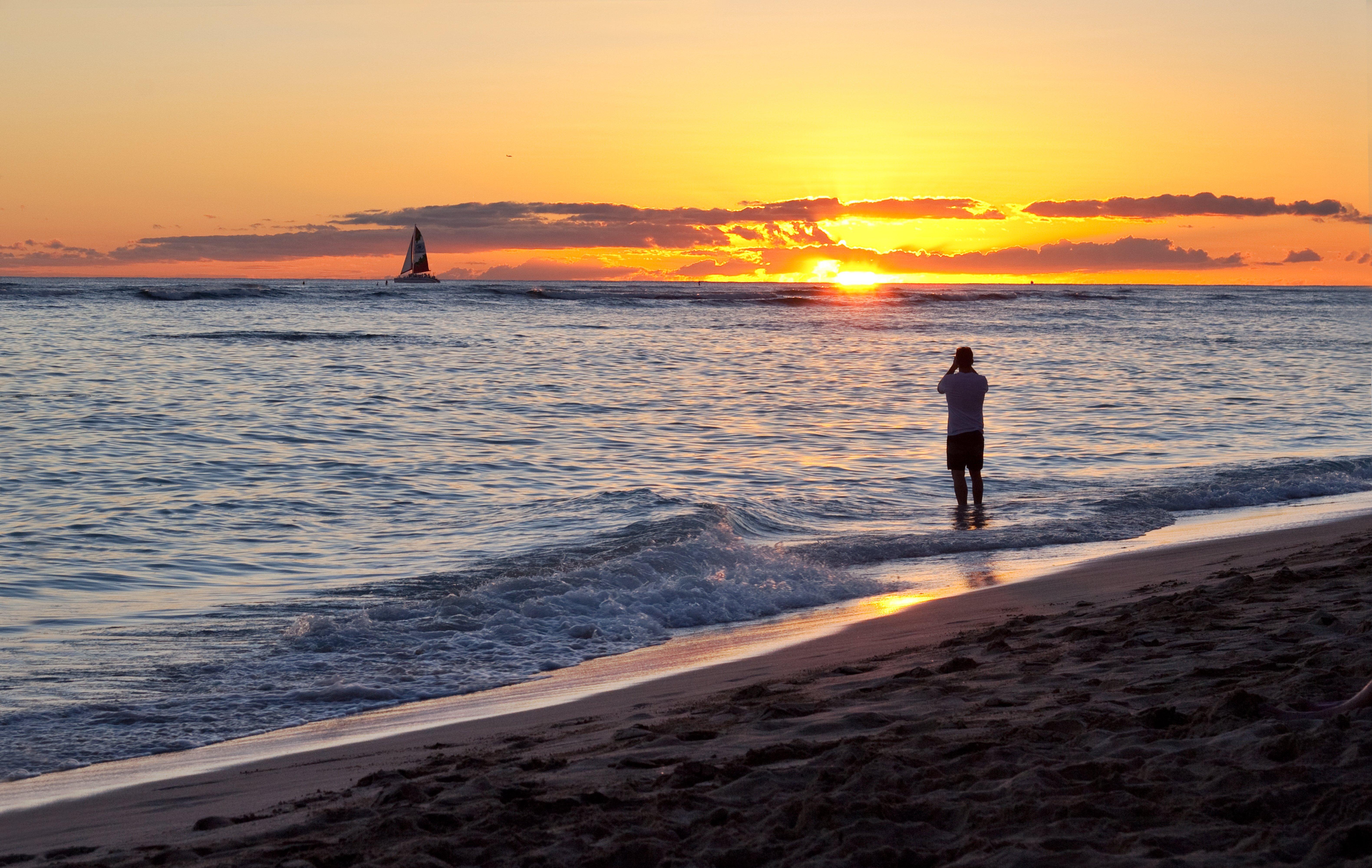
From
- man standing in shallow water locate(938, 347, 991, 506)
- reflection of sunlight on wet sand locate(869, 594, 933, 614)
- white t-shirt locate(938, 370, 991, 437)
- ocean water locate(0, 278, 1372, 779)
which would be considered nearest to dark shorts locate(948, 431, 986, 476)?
man standing in shallow water locate(938, 347, 991, 506)

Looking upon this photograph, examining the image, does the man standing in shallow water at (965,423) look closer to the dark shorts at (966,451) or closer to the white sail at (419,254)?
the dark shorts at (966,451)

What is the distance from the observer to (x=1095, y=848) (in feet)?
9.09

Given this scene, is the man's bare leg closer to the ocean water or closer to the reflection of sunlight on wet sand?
the ocean water

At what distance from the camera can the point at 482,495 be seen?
11.4m

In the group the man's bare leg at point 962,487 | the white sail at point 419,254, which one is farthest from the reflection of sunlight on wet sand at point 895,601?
the white sail at point 419,254

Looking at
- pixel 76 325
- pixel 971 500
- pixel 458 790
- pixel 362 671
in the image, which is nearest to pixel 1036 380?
pixel 971 500

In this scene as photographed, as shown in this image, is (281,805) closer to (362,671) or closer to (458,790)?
(458,790)

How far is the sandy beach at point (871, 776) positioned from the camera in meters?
2.90

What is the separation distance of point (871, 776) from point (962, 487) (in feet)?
28.1

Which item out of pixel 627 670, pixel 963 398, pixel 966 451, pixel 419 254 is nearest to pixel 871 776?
pixel 627 670

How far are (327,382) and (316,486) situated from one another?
11.3 meters

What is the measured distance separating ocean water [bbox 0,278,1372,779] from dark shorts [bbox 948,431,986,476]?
49 centimetres

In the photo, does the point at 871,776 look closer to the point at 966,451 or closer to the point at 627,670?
the point at 627,670

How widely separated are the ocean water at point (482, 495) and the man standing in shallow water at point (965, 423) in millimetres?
346
